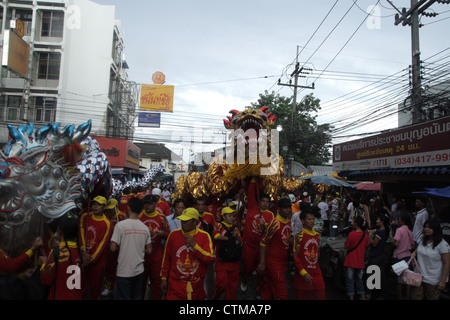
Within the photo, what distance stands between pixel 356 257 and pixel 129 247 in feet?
10.3

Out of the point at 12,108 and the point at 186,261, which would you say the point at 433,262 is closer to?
the point at 186,261

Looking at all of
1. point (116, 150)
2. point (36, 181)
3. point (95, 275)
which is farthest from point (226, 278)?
point (116, 150)

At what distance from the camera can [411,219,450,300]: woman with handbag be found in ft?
12.5

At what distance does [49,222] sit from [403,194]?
9.95m

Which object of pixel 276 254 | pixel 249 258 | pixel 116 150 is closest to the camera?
pixel 276 254

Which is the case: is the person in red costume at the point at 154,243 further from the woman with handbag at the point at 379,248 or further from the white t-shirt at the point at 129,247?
the woman with handbag at the point at 379,248

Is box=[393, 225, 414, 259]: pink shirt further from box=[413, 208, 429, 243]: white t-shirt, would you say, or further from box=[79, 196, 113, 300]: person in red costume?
box=[79, 196, 113, 300]: person in red costume

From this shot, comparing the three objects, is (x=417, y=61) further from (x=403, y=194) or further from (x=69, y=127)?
(x=69, y=127)

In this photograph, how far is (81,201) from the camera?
442 cm

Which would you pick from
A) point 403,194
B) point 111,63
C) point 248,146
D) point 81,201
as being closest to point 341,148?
point 403,194

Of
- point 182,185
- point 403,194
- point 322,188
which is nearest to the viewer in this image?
point 182,185

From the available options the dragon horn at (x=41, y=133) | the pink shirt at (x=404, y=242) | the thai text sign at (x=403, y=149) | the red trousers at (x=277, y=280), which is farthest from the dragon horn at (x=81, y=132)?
the thai text sign at (x=403, y=149)

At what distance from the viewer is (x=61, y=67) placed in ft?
60.6

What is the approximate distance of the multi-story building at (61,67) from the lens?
17922 mm
